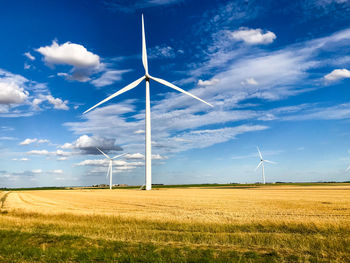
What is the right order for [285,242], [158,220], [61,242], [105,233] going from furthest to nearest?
[158,220] → [105,233] → [61,242] → [285,242]

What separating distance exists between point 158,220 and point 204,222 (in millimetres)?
3773

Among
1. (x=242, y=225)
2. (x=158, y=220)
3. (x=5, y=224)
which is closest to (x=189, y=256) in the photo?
(x=242, y=225)

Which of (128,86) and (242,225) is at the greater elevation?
(128,86)

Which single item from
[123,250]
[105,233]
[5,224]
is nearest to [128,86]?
[5,224]

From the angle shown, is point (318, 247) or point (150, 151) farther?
point (150, 151)

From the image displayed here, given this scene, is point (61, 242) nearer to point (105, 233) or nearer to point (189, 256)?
point (105, 233)

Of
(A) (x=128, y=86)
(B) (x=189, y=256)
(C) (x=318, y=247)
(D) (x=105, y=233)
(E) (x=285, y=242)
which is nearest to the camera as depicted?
(B) (x=189, y=256)

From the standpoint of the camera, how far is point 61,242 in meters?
15.5

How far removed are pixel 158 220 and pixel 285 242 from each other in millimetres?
10550

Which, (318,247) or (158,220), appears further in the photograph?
(158,220)

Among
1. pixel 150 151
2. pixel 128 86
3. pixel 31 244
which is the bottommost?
pixel 31 244

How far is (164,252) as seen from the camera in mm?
12969

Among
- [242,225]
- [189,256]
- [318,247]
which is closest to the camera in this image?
[189,256]

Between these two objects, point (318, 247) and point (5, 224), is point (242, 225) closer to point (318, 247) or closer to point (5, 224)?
point (318, 247)
